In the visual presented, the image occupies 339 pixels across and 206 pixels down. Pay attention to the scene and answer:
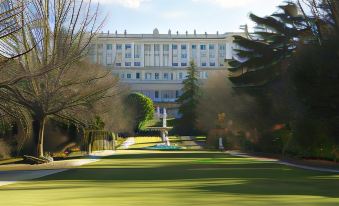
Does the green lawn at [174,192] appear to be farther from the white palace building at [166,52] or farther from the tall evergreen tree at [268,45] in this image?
the white palace building at [166,52]

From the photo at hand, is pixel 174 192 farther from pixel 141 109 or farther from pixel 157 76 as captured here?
pixel 157 76

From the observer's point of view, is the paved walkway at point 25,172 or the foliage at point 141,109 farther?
the foliage at point 141,109

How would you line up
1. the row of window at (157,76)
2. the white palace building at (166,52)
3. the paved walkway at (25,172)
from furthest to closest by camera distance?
1. the white palace building at (166,52)
2. the row of window at (157,76)
3. the paved walkway at (25,172)

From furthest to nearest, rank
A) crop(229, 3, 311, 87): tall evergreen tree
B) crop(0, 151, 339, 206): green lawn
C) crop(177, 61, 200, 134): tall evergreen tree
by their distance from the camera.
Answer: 1. crop(177, 61, 200, 134): tall evergreen tree
2. crop(229, 3, 311, 87): tall evergreen tree
3. crop(0, 151, 339, 206): green lawn

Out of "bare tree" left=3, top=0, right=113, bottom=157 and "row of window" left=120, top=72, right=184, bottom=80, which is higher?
"row of window" left=120, top=72, right=184, bottom=80

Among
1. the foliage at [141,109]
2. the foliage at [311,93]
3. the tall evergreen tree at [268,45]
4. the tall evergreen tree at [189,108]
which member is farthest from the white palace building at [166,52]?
the foliage at [311,93]

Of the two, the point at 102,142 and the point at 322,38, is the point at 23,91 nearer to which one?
the point at 322,38

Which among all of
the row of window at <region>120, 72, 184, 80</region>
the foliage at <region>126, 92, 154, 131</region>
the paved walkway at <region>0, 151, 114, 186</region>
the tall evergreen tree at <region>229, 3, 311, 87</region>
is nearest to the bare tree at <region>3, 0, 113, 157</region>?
the paved walkway at <region>0, 151, 114, 186</region>

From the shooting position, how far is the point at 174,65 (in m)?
138

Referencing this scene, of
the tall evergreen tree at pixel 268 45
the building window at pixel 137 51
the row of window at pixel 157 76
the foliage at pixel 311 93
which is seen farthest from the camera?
the building window at pixel 137 51

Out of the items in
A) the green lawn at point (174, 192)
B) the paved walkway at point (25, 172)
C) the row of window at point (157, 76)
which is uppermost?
the row of window at point (157, 76)

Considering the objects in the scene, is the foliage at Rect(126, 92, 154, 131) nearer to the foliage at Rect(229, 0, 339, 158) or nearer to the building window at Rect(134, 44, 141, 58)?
the foliage at Rect(229, 0, 339, 158)

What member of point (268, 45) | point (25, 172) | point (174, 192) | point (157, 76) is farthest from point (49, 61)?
point (157, 76)

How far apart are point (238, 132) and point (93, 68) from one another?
64.0 feet
